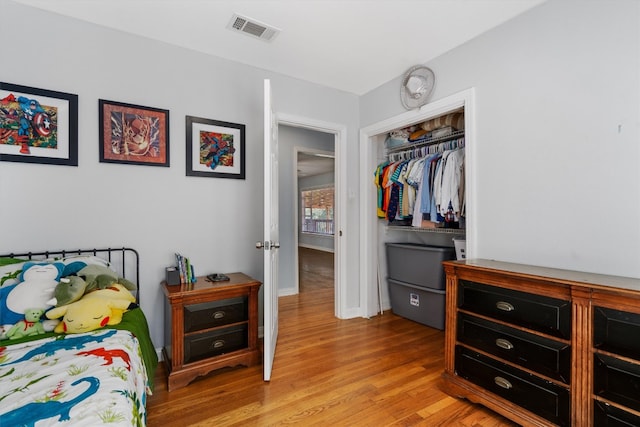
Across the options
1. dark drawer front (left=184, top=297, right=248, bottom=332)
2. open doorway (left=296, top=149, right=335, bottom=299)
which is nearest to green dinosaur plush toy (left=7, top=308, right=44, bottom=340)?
dark drawer front (left=184, top=297, right=248, bottom=332)

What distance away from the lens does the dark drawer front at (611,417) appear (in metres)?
1.21

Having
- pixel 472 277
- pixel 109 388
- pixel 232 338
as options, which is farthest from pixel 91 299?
pixel 472 277

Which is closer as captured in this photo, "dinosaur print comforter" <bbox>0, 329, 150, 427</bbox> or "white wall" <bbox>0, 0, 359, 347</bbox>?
"dinosaur print comforter" <bbox>0, 329, 150, 427</bbox>

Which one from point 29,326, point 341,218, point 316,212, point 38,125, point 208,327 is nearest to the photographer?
point 29,326

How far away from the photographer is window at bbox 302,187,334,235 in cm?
909

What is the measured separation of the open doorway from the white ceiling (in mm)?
4360

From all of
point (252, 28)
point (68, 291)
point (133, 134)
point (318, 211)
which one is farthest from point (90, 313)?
point (318, 211)

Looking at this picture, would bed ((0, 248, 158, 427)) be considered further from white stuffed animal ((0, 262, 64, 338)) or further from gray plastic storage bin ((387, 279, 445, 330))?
gray plastic storage bin ((387, 279, 445, 330))

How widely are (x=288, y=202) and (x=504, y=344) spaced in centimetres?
307

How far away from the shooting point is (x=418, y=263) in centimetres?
310

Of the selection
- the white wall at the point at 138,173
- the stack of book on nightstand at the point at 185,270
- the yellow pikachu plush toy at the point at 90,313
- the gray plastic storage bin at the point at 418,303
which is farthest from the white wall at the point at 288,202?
the yellow pikachu plush toy at the point at 90,313

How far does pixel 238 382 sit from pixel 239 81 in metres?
2.43

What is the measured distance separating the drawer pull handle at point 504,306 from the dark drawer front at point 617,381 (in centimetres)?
37

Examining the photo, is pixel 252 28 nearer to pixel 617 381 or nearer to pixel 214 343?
pixel 214 343
